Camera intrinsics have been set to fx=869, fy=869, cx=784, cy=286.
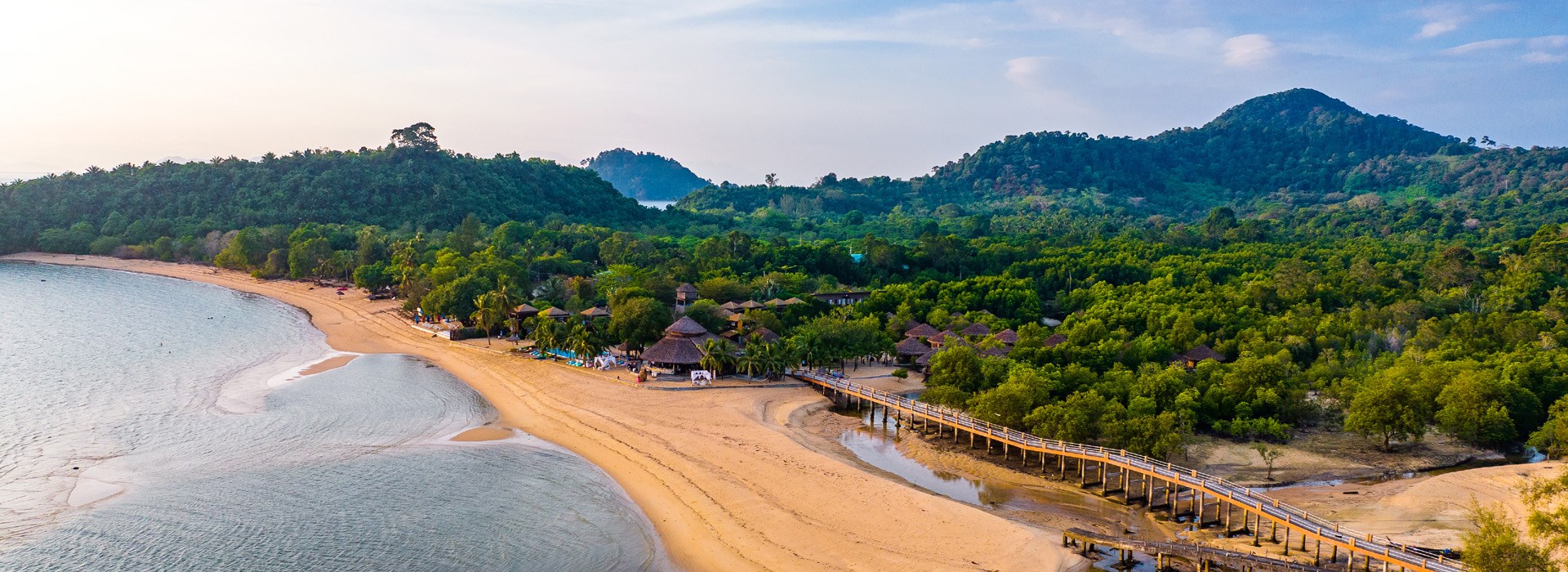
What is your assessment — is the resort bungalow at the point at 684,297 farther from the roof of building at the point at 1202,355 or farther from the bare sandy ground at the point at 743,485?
the roof of building at the point at 1202,355

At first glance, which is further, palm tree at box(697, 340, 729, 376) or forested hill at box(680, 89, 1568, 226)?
forested hill at box(680, 89, 1568, 226)

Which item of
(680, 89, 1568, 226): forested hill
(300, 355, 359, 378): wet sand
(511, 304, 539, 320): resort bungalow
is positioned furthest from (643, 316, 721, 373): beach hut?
(680, 89, 1568, 226): forested hill

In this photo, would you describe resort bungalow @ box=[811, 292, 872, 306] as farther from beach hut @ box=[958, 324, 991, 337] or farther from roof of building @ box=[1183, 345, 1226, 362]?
roof of building @ box=[1183, 345, 1226, 362]

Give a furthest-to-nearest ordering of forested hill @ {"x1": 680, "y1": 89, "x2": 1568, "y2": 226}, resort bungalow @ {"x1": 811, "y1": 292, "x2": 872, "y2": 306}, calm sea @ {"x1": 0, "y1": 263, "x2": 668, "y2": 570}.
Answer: forested hill @ {"x1": 680, "y1": 89, "x2": 1568, "y2": 226} < resort bungalow @ {"x1": 811, "y1": 292, "x2": 872, "y2": 306} < calm sea @ {"x1": 0, "y1": 263, "x2": 668, "y2": 570}

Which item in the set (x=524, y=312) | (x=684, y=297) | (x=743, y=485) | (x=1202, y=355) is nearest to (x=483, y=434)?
(x=743, y=485)

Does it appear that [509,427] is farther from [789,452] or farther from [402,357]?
[402,357]

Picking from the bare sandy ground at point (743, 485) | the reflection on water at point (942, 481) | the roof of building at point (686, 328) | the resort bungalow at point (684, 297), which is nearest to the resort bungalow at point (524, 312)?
the bare sandy ground at point (743, 485)

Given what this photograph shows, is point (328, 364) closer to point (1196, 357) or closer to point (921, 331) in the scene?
point (921, 331)
